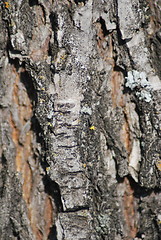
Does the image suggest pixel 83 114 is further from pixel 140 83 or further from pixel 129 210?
pixel 129 210

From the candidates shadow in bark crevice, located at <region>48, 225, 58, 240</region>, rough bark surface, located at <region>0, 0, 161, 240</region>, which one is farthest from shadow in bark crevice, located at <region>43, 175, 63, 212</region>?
shadow in bark crevice, located at <region>48, 225, 58, 240</region>

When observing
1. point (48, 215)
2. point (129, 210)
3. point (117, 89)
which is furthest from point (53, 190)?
point (117, 89)

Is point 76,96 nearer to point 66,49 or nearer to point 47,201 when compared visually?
point 66,49

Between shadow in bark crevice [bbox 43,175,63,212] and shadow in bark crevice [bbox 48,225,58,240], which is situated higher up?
shadow in bark crevice [bbox 43,175,63,212]

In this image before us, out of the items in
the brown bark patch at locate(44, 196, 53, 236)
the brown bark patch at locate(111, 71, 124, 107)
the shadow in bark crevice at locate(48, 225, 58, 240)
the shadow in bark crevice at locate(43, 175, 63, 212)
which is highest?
the brown bark patch at locate(111, 71, 124, 107)

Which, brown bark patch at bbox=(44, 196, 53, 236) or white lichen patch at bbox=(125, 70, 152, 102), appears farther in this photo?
brown bark patch at bbox=(44, 196, 53, 236)

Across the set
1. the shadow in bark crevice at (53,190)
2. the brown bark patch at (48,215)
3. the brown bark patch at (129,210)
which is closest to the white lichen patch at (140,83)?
the brown bark patch at (129,210)

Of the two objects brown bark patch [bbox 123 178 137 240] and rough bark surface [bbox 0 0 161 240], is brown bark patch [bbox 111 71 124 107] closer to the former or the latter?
rough bark surface [bbox 0 0 161 240]
